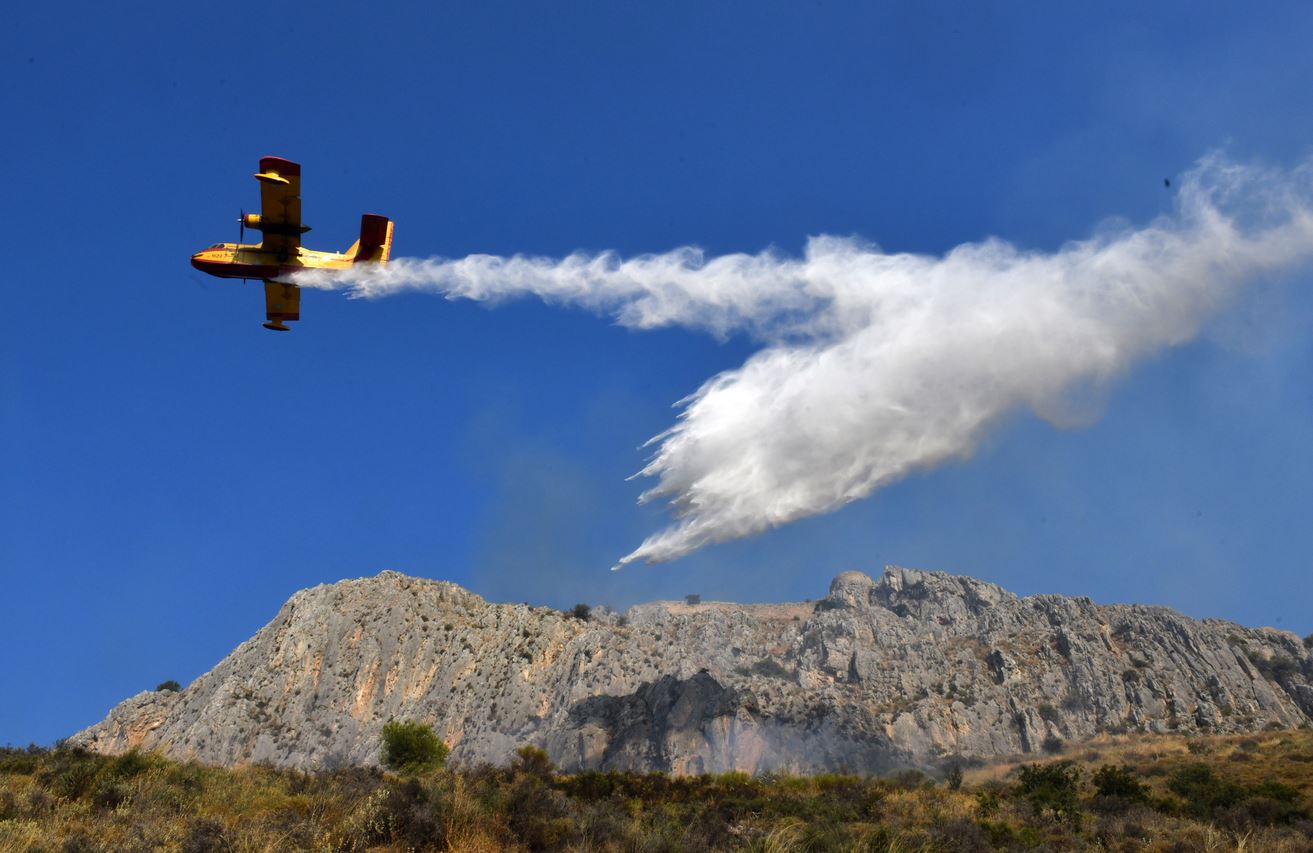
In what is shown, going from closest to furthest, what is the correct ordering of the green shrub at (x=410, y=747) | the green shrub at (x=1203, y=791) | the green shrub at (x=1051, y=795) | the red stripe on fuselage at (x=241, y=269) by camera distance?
1. the green shrub at (x=1051, y=795)
2. the green shrub at (x=1203, y=791)
3. the red stripe on fuselage at (x=241, y=269)
4. the green shrub at (x=410, y=747)

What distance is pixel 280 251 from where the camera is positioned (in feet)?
104

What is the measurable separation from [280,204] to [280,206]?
0.10 metres

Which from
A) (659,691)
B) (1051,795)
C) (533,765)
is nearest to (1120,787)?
(1051,795)

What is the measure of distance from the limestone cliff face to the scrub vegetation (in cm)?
4320

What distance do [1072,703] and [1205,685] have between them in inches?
580

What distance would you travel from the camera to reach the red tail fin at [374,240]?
33.8 metres

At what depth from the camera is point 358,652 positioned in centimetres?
8262

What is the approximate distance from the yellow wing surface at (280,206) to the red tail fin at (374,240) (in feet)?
9.65

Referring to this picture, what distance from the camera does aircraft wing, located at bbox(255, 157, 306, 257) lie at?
95.2 ft

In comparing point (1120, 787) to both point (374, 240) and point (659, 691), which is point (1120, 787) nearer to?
point (374, 240)

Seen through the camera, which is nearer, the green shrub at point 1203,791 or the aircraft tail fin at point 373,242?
the green shrub at point 1203,791

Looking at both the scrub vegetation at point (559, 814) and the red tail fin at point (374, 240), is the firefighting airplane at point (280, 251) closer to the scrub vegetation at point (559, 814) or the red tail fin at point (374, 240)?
the red tail fin at point (374, 240)

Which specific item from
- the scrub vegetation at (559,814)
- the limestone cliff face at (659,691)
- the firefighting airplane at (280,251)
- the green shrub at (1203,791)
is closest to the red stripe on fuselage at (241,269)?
the firefighting airplane at (280,251)

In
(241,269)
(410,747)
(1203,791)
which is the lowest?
(1203,791)
